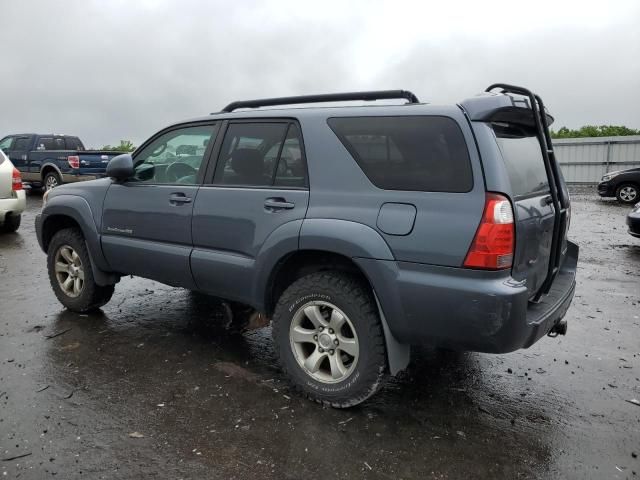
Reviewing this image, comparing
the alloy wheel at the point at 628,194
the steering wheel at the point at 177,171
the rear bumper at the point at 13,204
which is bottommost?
the alloy wheel at the point at 628,194

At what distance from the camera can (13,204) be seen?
9.72 meters

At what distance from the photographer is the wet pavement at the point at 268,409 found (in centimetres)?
278

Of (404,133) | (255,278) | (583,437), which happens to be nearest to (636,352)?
(583,437)

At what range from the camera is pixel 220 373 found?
3.86m

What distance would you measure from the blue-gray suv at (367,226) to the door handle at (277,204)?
1 cm

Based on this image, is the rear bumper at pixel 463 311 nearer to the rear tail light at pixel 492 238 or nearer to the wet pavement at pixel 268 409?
the rear tail light at pixel 492 238

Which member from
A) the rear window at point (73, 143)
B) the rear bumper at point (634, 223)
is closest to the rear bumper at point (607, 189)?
the rear bumper at point (634, 223)

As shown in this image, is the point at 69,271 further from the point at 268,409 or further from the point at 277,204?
the point at 268,409

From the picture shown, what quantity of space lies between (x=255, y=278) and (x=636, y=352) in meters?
3.10

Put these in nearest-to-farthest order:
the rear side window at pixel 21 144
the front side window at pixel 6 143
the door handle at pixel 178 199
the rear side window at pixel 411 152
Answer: the rear side window at pixel 411 152 → the door handle at pixel 178 199 → the rear side window at pixel 21 144 → the front side window at pixel 6 143

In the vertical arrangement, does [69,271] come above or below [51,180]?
below

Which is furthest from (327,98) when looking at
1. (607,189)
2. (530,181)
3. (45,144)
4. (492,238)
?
(45,144)

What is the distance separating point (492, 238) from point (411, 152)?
677mm

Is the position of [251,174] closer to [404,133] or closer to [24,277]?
[404,133]
